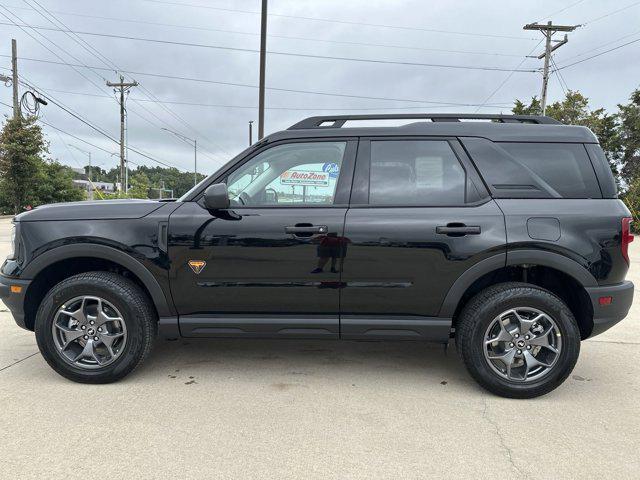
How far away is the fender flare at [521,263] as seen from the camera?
119 inches

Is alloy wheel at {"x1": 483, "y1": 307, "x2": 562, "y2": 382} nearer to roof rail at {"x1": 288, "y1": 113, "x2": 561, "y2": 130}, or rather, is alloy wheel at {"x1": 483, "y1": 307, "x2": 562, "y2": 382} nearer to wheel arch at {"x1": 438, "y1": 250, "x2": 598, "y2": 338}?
wheel arch at {"x1": 438, "y1": 250, "x2": 598, "y2": 338}

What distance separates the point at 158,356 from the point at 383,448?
7.37 ft

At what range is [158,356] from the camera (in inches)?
152

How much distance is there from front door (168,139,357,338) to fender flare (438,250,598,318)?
86 centimetres

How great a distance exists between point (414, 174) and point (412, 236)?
49cm

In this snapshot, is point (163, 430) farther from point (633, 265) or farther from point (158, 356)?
point (633, 265)

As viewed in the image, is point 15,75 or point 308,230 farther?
point 15,75

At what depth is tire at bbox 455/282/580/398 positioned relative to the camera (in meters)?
3.04

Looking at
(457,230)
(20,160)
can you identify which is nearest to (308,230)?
(457,230)

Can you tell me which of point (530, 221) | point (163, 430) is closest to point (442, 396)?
point (530, 221)

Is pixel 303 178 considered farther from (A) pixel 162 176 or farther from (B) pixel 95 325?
(A) pixel 162 176

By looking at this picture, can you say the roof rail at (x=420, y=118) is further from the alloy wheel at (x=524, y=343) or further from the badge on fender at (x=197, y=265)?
the alloy wheel at (x=524, y=343)

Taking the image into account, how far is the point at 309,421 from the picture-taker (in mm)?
2766

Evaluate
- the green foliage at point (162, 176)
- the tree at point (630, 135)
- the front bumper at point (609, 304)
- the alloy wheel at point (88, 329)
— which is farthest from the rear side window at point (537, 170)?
the green foliage at point (162, 176)
